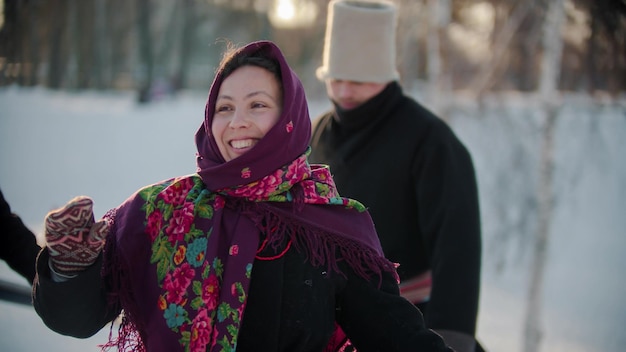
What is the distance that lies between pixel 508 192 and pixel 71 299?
694 cm

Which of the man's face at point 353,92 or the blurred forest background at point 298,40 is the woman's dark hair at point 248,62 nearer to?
the blurred forest background at point 298,40

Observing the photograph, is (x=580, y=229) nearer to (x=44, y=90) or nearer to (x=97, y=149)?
(x=97, y=149)

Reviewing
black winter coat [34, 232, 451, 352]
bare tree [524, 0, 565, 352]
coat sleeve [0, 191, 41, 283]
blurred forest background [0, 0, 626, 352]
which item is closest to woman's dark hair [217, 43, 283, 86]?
black winter coat [34, 232, 451, 352]

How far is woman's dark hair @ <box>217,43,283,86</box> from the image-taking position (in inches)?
66.6

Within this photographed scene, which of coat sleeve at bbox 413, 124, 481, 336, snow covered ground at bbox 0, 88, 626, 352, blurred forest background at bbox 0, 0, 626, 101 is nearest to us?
coat sleeve at bbox 413, 124, 481, 336

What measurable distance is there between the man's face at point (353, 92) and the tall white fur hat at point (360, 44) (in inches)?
1.4

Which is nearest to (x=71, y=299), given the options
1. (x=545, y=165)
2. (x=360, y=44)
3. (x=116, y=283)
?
(x=116, y=283)

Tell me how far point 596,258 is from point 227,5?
609 inches

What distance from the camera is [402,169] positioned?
2830mm

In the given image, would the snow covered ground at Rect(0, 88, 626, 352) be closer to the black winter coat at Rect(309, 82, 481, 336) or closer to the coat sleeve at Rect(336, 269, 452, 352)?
the black winter coat at Rect(309, 82, 481, 336)

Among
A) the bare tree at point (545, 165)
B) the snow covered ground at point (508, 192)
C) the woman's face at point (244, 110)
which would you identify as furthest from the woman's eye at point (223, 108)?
the bare tree at point (545, 165)

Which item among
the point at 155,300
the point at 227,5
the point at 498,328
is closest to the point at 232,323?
the point at 155,300

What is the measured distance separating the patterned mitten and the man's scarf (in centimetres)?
17

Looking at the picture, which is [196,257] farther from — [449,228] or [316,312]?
[449,228]
